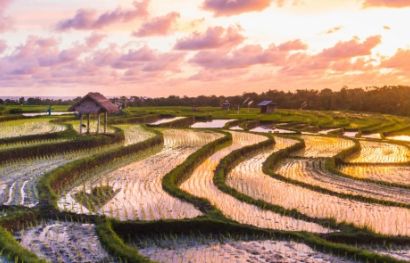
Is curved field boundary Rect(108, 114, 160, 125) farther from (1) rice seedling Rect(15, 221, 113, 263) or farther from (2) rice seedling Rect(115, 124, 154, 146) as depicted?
(1) rice seedling Rect(15, 221, 113, 263)

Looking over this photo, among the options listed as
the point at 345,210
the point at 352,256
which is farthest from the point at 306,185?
the point at 352,256

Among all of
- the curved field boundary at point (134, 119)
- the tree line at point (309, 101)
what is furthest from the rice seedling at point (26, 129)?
the tree line at point (309, 101)

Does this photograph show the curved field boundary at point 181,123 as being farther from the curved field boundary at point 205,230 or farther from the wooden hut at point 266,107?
the curved field boundary at point 205,230

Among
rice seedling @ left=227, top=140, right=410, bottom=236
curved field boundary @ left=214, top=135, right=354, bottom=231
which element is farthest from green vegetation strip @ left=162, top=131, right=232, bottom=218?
rice seedling @ left=227, top=140, right=410, bottom=236

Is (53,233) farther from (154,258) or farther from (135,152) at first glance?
(135,152)

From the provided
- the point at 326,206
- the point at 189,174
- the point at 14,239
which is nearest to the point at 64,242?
the point at 14,239
